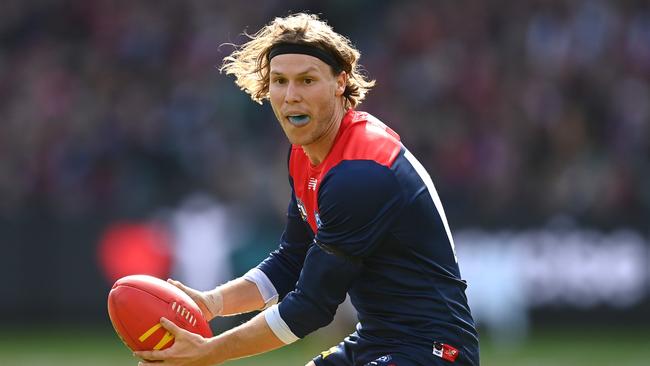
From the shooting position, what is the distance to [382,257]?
5520 millimetres

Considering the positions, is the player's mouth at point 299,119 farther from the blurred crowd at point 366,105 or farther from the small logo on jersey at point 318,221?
the blurred crowd at point 366,105

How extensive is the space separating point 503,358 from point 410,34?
656cm

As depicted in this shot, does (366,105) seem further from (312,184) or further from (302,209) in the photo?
(312,184)

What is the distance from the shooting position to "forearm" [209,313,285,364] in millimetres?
5434

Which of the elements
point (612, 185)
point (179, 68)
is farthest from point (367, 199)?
point (179, 68)

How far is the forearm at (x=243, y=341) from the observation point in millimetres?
5434

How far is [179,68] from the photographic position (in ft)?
59.3

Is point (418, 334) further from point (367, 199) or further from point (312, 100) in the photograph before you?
point (312, 100)

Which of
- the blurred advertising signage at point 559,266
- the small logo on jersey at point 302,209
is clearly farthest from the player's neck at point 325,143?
the blurred advertising signage at point 559,266

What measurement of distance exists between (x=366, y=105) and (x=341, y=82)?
11421mm

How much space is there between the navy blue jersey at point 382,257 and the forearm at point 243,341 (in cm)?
11

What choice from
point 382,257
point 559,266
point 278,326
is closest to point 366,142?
point 382,257

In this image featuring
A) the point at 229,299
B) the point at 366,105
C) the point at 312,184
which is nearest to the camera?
the point at 312,184

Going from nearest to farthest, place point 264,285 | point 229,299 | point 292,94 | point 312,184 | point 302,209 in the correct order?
point 292,94 < point 312,184 < point 302,209 < point 229,299 < point 264,285
